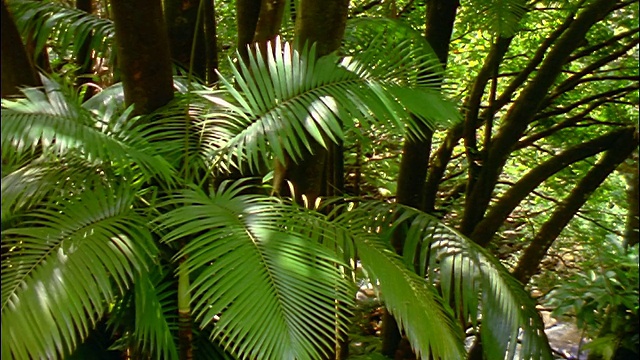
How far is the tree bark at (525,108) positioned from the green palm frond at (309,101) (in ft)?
2.27

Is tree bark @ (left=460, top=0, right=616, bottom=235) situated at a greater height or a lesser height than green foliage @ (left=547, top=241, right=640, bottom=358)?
greater

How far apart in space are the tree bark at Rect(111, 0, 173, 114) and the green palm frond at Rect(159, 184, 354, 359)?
54 centimetres

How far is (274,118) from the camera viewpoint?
6.07 ft

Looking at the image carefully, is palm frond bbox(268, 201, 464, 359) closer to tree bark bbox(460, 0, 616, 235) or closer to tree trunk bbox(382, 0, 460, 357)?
tree trunk bbox(382, 0, 460, 357)

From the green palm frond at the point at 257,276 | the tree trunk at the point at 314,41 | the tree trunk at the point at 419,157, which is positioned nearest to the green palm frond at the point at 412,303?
the green palm frond at the point at 257,276

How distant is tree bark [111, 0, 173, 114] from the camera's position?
1.99 metres

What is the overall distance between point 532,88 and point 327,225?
114 cm

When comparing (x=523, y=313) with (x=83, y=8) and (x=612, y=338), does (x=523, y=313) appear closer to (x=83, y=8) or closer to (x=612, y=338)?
(x=612, y=338)

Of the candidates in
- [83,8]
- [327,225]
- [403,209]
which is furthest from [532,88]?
[83,8]

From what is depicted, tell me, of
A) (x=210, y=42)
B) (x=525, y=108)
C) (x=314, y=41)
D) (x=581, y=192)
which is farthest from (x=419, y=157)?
(x=210, y=42)

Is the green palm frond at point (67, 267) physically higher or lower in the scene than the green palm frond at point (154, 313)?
higher

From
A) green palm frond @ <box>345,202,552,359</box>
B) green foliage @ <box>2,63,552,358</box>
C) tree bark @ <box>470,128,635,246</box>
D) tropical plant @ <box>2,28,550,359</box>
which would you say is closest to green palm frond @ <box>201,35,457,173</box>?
tropical plant @ <box>2,28,550,359</box>

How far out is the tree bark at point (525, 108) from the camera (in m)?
2.37

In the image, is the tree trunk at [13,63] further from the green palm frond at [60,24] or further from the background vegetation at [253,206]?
the green palm frond at [60,24]
